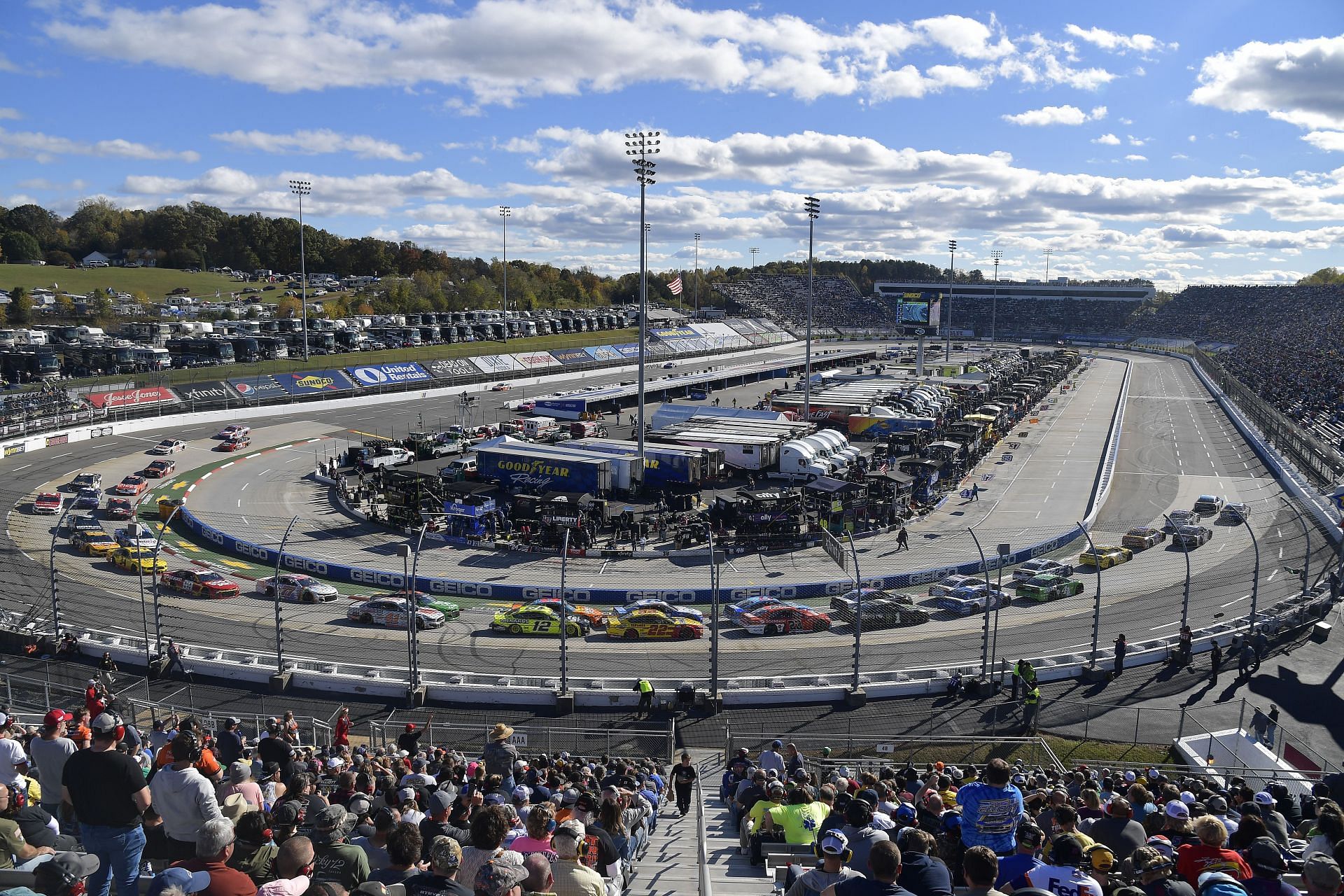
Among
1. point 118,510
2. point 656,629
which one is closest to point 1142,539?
point 656,629

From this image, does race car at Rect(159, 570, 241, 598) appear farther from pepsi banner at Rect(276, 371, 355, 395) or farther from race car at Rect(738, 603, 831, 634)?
pepsi banner at Rect(276, 371, 355, 395)

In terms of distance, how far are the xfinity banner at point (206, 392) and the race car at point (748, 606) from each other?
145 ft

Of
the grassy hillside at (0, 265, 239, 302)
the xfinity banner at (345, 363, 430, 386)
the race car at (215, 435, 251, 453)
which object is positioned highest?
the grassy hillside at (0, 265, 239, 302)

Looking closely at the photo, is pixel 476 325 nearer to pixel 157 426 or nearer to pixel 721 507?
pixel 157 426

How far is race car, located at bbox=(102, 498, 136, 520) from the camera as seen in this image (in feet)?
112

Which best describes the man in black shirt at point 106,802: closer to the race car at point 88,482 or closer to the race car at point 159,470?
the race car at point 88,482

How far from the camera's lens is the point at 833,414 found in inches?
2117

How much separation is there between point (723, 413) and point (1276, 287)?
126 metres

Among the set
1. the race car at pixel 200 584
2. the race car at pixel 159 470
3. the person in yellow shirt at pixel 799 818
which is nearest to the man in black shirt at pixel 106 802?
the person in yellow shirt at pixel 799 818

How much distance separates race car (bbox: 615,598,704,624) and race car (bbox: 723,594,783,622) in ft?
2.64

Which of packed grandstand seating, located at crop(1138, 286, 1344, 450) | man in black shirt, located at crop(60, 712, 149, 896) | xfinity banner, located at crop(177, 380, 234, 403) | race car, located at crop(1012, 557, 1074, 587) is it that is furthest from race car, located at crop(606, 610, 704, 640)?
xfinity banner, located at crop(177, 380, 234, 403)

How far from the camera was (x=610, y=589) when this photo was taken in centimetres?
2589

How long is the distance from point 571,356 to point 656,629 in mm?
62924

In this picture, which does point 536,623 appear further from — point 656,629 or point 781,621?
point 781,621
